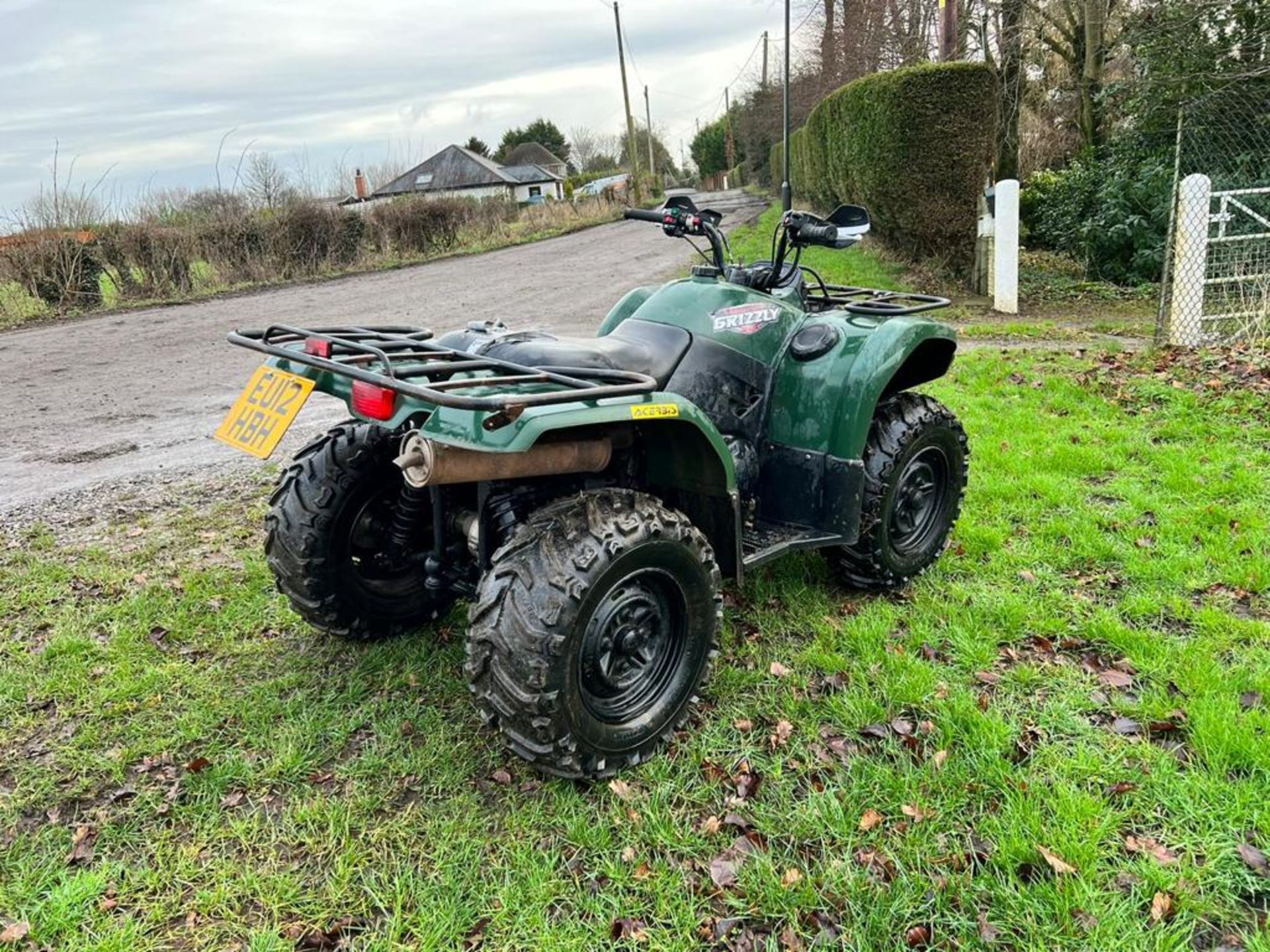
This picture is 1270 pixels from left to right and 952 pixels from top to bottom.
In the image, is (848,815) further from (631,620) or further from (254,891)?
(254,891)

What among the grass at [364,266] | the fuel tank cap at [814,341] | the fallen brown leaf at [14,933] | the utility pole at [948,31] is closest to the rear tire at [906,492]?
the fuel tank cap at [814,341]

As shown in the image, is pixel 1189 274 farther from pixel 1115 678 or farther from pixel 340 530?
pixel 340 530

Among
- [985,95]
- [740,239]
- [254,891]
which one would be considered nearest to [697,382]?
[254,891]

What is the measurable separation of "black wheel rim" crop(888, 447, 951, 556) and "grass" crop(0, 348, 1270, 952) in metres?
0.21

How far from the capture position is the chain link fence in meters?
7.67

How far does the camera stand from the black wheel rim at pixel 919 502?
371cm

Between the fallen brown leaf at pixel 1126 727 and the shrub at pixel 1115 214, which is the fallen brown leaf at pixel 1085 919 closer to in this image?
the fallen brown leaf at pixel 1126 727

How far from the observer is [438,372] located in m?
2.39

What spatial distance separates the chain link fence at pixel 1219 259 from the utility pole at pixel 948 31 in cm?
509

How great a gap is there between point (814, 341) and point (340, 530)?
190cm

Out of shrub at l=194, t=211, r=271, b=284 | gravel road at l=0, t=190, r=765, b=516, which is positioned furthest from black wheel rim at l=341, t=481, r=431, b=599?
shrub at l=194, t=211, r=271, b=284

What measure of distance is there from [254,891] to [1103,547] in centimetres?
365

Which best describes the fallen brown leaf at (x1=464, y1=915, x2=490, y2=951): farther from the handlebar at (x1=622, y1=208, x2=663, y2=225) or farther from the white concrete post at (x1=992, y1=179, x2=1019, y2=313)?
the white concrete post at (x1=992, y1=179, x2=1019, y2=313)

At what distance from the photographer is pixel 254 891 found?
2.23m
